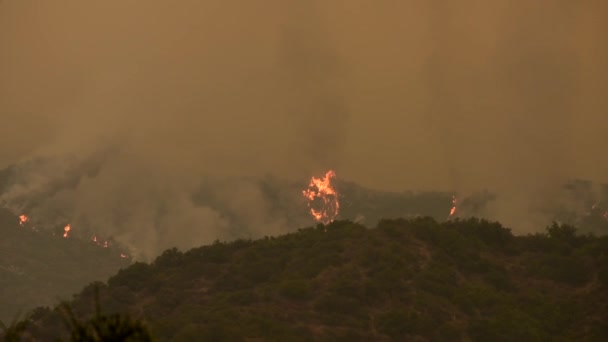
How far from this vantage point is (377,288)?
96562 millimetres

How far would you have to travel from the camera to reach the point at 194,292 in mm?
99750

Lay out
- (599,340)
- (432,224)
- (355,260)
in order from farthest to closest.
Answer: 1. (432,224)
2. (355,260)
3. (599,340)

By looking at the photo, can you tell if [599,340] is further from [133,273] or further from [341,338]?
[133,273]

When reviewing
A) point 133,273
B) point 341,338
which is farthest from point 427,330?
point 133,273

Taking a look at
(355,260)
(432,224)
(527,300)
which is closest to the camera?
(527,300)

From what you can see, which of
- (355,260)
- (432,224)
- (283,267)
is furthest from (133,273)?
(432,224)

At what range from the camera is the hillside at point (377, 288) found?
8775 cm

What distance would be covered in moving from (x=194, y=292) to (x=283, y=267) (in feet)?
35.6

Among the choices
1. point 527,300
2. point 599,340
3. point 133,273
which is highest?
Result: point 133,273

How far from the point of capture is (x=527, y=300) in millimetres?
96812

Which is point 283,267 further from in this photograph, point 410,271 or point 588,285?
point 588,285

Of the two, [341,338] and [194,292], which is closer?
[341,338]

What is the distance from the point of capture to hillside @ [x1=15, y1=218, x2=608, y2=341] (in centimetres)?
8775

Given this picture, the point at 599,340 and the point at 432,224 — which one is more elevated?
the point at 432,224
